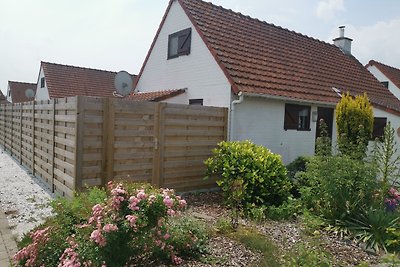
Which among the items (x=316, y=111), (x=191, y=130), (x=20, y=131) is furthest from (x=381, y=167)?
→ (x=20, y=131)

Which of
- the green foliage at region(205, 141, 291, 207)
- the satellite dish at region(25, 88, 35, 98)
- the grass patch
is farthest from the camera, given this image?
the satellite dish at region(25, 88, 35, 98)

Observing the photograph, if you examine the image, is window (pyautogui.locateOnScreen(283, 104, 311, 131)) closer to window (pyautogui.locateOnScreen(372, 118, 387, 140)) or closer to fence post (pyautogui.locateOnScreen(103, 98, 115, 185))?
window (pyautogui.locateOnScreen(372, 118, 387, 140))

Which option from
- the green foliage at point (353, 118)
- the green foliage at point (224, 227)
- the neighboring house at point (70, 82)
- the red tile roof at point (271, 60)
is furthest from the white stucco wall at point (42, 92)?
the green foliage at point (224, 227)

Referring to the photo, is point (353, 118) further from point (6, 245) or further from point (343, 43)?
point (343, 43)

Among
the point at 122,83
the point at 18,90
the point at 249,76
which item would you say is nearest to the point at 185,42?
the point at 122,83

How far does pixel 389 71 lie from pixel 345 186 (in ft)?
93.9

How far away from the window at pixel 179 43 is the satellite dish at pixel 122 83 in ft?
7.41

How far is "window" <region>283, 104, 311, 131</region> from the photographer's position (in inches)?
418

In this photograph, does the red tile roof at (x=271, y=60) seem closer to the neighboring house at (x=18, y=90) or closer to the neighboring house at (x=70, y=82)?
the neighboring house at (x=70, y=82)

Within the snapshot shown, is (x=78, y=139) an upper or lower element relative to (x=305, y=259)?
upper

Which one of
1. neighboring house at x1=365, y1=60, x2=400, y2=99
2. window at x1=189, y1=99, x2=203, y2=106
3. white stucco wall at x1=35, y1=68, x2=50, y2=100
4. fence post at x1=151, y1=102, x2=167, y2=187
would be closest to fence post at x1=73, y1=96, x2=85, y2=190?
fence post at x1=151, y1=102, x2=167, y2=187

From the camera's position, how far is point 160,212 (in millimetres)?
3465

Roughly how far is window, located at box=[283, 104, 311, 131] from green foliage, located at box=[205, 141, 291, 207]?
12.2ft

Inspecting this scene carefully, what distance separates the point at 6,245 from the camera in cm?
469
